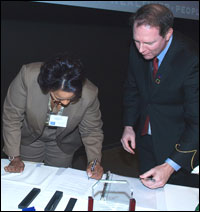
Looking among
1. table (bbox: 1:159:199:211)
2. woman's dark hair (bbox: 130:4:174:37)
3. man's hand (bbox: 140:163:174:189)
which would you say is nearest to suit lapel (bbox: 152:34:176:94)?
woman's dark hair (bbox: 130:4:174:37)

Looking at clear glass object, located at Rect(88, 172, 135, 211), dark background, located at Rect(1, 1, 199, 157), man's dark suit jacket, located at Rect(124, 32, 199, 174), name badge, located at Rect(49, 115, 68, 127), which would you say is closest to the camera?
clear glass object, located at Rect(88, 172, 135, 211)

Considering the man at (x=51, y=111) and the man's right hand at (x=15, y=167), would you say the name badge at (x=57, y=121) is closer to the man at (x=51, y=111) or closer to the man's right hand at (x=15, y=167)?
the man at (x=51, y=111)

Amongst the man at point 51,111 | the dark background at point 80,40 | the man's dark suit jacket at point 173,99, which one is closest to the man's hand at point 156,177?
the man's dark suit jacket at point 173,99

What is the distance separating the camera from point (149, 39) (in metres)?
1.39

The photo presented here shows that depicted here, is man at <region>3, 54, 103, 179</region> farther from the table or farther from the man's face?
the man's face

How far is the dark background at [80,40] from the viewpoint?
253 centimetres

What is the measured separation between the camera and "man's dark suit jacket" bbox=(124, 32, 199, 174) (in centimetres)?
151

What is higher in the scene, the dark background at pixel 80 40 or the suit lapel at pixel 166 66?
the dark background at pixel 80 40

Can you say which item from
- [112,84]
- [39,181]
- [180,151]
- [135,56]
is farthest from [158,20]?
[112,84]

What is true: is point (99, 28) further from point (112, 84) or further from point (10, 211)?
point (10, 211)

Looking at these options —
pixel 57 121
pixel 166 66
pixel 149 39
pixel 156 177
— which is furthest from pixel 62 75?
pixel 156 177

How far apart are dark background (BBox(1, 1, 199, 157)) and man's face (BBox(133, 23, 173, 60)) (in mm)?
1468

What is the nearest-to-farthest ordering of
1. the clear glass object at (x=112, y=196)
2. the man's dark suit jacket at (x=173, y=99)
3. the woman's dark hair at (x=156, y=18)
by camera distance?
1. the clear glass object at (x=112, y=196)
2. the woman's dark hair at (x=156, y=18)
3. the man's dark suit jacket at (x=173, y=99)

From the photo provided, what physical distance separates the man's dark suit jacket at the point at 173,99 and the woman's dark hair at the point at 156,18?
18 cm
